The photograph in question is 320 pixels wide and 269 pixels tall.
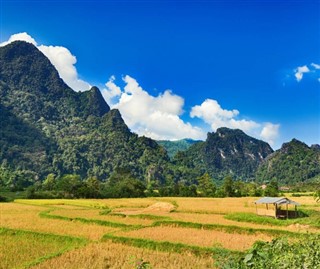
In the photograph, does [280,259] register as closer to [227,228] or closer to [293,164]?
[227,228]

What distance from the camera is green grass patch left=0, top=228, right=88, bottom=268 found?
1301cm

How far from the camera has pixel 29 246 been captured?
16.0m

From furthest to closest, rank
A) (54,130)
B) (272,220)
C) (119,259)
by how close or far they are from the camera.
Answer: (54,130) → (272,220) → (119,259)

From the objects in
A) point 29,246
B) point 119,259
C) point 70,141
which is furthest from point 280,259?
point 70,141

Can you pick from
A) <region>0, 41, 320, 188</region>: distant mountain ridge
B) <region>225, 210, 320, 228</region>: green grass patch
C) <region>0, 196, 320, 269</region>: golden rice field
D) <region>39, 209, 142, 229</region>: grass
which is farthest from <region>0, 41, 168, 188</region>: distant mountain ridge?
<region>0, 196, 320, 269</region>: golden rice field

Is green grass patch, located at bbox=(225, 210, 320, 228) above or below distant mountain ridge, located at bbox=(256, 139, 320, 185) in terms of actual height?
below

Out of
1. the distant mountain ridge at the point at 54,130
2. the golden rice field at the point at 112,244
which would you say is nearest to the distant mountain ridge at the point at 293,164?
the distant mountain ridge at the point at 54,130

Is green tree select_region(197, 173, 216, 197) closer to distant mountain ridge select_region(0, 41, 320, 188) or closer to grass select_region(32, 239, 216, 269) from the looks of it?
distant mountain ridge select_region(0, 41, 320, 188)

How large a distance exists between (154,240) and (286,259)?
34.0ft

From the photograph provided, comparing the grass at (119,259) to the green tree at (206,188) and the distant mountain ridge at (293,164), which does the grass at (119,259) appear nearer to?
the green tree at (206,188)

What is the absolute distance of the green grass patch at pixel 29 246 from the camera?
42.7 feet

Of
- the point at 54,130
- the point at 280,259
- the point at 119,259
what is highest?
the point at 54,130

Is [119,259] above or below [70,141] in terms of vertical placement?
below

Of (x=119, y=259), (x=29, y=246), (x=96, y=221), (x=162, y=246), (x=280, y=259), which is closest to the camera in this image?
(x=280, y=259)
